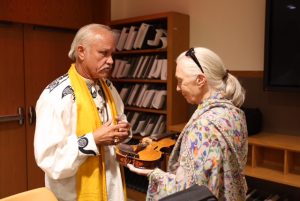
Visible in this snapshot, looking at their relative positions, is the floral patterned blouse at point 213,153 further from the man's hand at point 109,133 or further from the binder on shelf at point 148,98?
the binder on shelf at point 148,98

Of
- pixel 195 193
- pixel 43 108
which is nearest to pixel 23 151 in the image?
pixel 43 108

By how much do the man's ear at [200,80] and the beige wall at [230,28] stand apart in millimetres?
→ 1468

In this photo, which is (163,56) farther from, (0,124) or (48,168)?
(48,168)

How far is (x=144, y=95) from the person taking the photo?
3.12 m

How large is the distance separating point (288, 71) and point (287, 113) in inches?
13.2

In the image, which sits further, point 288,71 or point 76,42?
point 288,71

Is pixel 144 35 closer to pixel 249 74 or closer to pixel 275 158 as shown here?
pixel 249 74

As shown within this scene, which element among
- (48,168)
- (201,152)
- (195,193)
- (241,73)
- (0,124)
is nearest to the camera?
(195,193)

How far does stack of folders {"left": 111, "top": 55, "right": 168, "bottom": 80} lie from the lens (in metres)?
2.97

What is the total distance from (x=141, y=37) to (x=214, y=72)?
76.2 inches

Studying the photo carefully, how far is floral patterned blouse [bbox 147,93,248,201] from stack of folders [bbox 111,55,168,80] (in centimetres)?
174

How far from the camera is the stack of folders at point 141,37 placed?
2.98m

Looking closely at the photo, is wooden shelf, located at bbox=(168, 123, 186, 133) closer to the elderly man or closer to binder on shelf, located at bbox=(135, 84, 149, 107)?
binder on shelf, located at bbox=(135, 84, 149, 107)

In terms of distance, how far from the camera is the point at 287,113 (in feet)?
7.95
